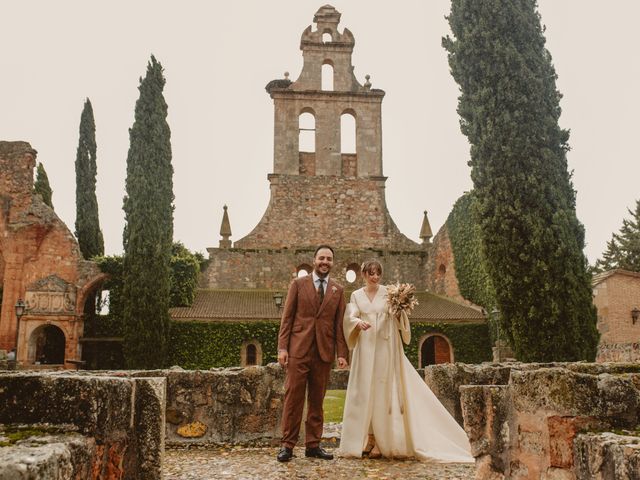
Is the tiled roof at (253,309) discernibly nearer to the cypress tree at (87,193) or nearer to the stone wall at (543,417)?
the cypress tree at (87,193)

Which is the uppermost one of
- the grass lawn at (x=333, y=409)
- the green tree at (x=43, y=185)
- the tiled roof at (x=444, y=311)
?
the green tree at (x=43, y=185)

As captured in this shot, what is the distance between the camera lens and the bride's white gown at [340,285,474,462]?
18.1 ft

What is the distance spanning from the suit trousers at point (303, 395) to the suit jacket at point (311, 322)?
0.08m

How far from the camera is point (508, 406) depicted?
3650 millimetres

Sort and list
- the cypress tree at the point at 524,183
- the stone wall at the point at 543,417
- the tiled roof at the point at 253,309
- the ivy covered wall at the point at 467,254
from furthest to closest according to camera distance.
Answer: the ivy covered wall at the point at 467,254
the tiled roof at the point at 253,309
the cypress tree at the point at 524,183
the stone wall at the point at 543,417

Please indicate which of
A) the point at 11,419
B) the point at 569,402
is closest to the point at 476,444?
the point at 569,402

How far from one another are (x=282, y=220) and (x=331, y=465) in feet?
84.1

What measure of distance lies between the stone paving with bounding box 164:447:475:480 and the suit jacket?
955mm

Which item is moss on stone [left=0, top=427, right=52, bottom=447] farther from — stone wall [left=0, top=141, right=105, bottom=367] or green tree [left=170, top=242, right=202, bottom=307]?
green tree [left=170, top=242, right=202, bottom=307]

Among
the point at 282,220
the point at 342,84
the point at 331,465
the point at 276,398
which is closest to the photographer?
the point at 331,465

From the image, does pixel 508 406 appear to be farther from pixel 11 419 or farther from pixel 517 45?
pixel 517 45

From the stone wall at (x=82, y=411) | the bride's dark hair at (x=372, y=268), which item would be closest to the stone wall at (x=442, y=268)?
the bride's dark hair at (x=372, y=268)

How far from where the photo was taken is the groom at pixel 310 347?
5387mm

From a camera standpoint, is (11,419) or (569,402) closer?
(11,419)
